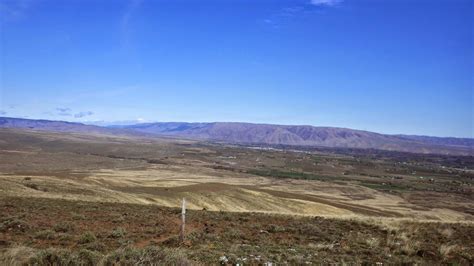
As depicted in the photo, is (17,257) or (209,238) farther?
(209,238)

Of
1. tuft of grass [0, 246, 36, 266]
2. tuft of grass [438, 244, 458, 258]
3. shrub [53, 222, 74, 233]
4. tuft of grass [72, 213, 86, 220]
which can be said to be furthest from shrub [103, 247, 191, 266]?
tuft of grass [438, 244, 458, 258]

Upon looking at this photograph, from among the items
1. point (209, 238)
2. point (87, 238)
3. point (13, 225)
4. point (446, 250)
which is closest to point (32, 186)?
point (13, 225)

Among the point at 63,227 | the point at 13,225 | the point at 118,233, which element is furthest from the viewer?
the point at 63,227

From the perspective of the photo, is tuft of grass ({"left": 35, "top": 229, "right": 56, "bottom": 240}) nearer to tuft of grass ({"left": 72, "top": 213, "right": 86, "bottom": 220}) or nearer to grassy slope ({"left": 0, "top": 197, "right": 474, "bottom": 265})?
grassy slope ({"left": 0, "top": 197, "right": 474, "bottom": 265})

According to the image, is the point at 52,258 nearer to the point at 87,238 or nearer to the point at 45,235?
the point at 87,238

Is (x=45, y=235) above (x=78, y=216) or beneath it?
above

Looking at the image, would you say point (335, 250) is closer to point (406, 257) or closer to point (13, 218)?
point (406, 257)

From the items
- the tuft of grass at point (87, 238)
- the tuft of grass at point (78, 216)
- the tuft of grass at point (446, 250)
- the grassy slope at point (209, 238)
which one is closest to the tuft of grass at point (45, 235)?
the grassy slope at point (209, 238)

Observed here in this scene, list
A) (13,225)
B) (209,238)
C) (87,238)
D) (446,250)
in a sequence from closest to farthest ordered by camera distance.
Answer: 1. (87,238)
2. (446,250)
3. (209,238)
4. (13,225)

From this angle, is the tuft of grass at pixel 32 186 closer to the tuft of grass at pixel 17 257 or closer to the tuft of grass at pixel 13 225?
the tuft of grass at pixel 13 225

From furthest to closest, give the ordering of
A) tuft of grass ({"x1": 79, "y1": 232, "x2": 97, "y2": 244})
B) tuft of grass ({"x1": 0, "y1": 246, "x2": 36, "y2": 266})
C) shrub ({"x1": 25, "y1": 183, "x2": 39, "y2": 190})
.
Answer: shrub ({"x1": 25, "y1": 183, "x2": 39, "y2": 190})
tuft of grass ({"x1": 79, "y1": 232, "x2": 97, "y2": 244})
tuft of grass ({"x1": 0, "y1": 246, "x2": 36, "y2": 266})

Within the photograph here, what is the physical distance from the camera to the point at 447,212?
2697 inches

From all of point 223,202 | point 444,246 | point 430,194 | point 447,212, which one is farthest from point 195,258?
point 430,194

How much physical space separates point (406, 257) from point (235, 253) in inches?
230
